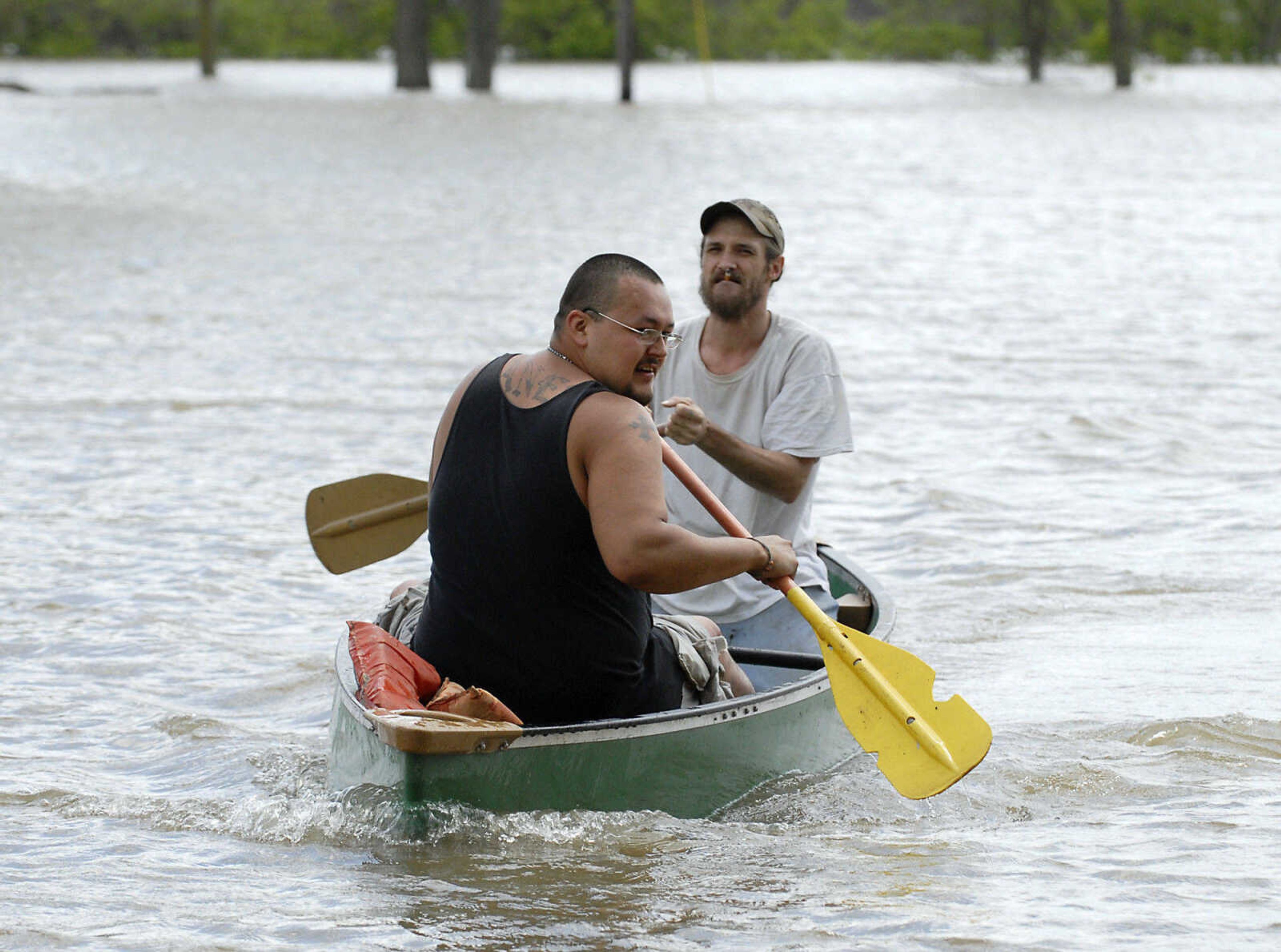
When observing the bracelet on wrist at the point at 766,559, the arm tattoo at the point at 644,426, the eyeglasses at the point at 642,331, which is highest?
the eyeglasses at the point at 642,331

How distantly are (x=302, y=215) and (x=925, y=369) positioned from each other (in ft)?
33.7

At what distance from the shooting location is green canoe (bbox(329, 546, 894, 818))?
386 cm

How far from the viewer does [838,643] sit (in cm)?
453

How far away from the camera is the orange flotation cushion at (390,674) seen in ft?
13.0

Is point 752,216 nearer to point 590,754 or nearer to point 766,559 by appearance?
point 766,559

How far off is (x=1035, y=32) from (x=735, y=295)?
49855mm

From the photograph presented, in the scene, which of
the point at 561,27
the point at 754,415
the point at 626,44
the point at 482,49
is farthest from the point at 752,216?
the point at 561,27

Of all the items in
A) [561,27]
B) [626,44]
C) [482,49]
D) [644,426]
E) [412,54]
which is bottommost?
[644,426]

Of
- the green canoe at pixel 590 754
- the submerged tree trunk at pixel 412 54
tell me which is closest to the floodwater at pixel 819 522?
the green canoe at pixel 590 754

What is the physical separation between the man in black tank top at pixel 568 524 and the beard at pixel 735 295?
1039 millimetres

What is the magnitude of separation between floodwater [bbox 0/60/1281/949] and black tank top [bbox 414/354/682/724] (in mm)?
327

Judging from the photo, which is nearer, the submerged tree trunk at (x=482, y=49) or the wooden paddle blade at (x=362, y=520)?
the wooden paddle blade at (x=362, y=520)

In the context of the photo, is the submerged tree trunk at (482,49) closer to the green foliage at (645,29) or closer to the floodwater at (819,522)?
the floodwater at (819,522)

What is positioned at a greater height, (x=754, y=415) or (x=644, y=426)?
(x=644, y=426)
